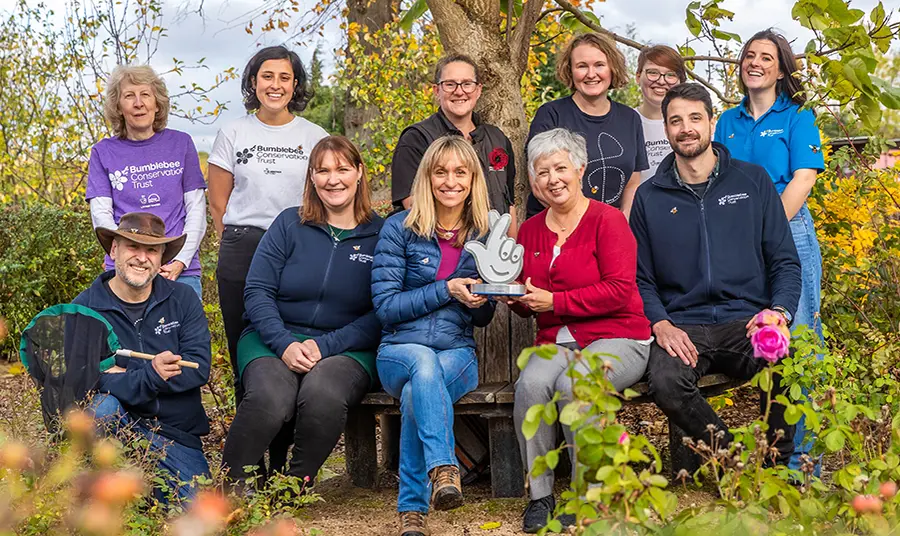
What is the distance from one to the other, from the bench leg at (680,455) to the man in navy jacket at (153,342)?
7.07 ft

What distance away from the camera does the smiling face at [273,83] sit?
4.78m

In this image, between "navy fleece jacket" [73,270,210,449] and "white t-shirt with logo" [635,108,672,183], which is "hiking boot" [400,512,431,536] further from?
"white t-shirt with logo" [635,108,672,183]

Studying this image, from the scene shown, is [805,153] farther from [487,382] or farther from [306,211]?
[306,211]

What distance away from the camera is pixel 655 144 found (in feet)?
16.9

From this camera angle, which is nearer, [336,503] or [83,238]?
[336,503]

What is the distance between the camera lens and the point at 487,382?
475 cm

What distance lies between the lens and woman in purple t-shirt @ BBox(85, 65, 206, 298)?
15.7ft

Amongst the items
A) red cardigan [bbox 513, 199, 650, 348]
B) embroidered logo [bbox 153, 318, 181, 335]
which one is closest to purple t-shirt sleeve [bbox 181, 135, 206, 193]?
embroidered logo [bbox 153, 318, 181, 335]

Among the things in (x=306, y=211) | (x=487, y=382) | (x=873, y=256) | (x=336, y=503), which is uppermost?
(x=306, y=211)

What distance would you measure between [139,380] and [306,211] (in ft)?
3.42

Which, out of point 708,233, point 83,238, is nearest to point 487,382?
point 708,233

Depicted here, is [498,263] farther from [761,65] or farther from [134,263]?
[761,65]

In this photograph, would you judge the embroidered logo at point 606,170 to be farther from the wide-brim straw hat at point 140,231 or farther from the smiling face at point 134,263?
the smiling face at point 134,263

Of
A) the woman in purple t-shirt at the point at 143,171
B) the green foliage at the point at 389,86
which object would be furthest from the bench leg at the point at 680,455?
the green foliage at the point at 389,86
